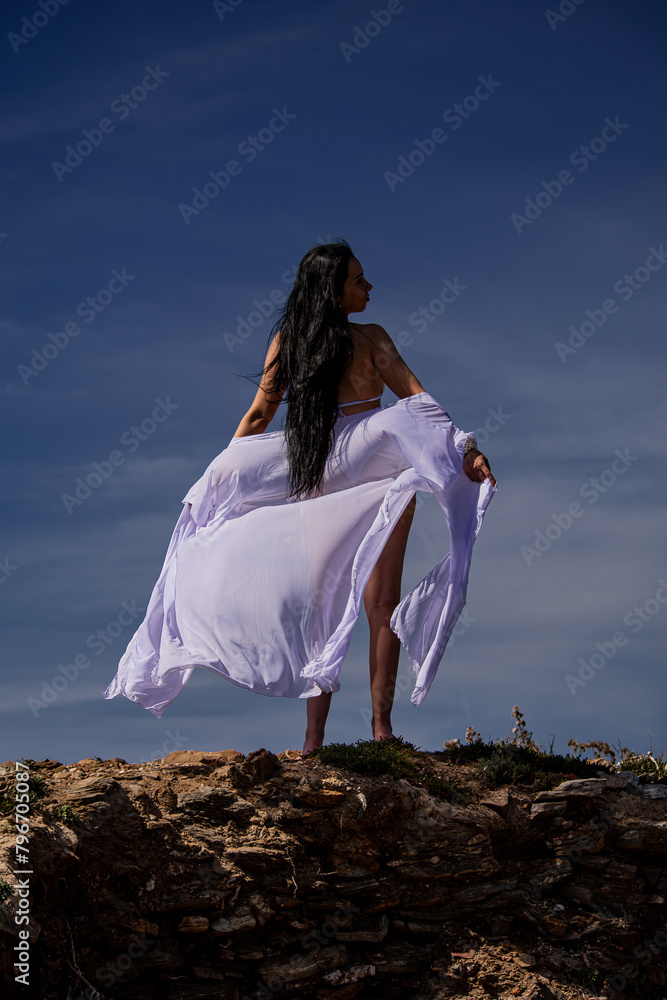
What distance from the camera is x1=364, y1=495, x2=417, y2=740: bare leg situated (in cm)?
703

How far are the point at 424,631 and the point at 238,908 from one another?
7.30ft

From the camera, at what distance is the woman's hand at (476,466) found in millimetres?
7000

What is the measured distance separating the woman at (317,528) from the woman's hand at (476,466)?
0.01m

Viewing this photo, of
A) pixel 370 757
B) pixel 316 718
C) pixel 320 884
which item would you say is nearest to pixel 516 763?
pixel 370 757

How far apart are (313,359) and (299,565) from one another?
5.35 feet

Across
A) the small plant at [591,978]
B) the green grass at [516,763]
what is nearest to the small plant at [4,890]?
the green grass at [516,763]

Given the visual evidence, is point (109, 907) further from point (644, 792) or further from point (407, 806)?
point (644, 792)

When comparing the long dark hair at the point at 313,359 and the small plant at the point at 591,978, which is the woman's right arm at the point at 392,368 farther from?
the small plant at the point at 591,978

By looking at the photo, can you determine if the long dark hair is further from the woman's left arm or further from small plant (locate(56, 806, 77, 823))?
small plant (locate(56, 806, 77, 823))

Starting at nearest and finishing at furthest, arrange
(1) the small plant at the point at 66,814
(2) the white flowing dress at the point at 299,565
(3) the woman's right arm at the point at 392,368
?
(1) the small plant at the point at 66,814 → (2) the white flowing dress at the point at 299,565 → (3) the woman's right arm at the point at 392,368

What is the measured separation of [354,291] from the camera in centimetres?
744

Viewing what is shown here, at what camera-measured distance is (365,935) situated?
6477mm

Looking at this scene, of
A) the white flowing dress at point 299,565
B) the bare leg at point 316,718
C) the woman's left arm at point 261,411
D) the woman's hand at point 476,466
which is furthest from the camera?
the woman's left arm at point 261,411

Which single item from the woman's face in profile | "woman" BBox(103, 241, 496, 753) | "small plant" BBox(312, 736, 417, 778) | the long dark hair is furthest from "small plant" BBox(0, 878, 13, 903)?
the woman's face in profile
